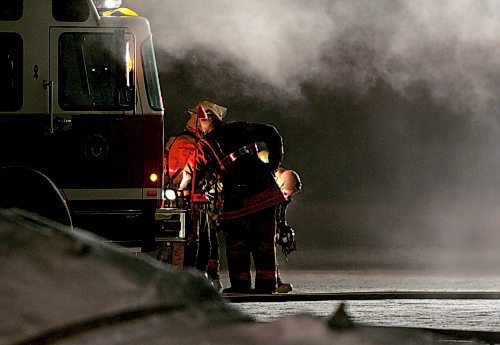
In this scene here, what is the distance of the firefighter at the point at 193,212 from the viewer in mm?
12703

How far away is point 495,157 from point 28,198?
20131 mm

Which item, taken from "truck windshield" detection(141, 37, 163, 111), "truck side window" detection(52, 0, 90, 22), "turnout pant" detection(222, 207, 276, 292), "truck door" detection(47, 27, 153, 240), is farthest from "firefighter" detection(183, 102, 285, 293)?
"truck side window" detection(52, 0, 90, 22)

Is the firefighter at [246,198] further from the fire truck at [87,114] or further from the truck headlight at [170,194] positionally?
the fire truck at [87,114]

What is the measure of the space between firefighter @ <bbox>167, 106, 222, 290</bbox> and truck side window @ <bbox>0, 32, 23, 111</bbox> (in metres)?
2.14

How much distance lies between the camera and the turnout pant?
12180 mm

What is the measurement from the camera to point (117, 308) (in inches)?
39.0

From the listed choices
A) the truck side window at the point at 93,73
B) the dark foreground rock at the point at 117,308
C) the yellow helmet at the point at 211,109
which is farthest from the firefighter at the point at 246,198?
the dark foreground rock at the point at 117,308

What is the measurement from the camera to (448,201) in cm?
2816

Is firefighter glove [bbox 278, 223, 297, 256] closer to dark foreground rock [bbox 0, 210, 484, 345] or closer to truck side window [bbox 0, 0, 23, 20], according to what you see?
truck side window [bbox 0, 0, 23, 20]

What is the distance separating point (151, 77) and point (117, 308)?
424 inches

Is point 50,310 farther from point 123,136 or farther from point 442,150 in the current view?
point 442,150

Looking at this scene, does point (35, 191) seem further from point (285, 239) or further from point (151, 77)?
point (285, 239)

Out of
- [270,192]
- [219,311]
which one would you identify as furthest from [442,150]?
[219,311]

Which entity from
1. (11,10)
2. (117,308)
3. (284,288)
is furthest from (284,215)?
(117,308)
